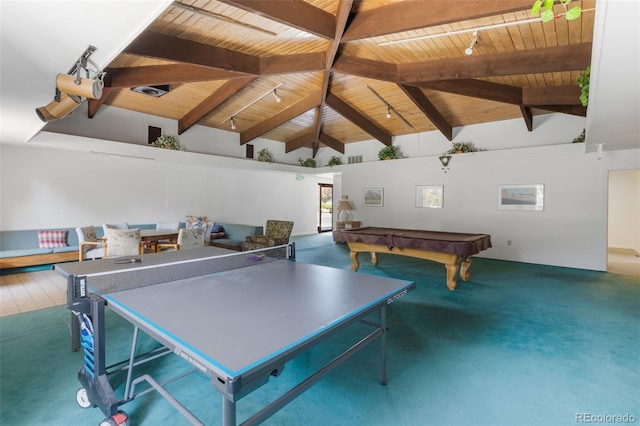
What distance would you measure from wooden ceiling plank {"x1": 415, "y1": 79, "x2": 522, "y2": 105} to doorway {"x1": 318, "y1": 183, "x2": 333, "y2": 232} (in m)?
7.80

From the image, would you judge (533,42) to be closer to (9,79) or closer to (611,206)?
(9,79)

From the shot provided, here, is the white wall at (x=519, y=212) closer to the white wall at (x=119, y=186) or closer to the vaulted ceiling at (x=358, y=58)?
the vaulted ceiling at (x=358, y=58)

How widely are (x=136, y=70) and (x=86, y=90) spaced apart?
357 centimetres

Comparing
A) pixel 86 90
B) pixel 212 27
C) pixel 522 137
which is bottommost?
pixel 86 90

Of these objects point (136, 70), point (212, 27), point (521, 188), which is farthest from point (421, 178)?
point (136, 70)

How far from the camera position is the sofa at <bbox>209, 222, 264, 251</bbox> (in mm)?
7521

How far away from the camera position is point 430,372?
2.51 metres

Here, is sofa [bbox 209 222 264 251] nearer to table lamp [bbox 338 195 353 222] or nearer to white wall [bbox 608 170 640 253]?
table lamp [bbox 338 195 353 222]

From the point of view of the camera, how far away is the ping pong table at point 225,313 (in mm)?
1171

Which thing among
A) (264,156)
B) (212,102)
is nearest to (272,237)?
(212,102)

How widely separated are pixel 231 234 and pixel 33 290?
13.2ft

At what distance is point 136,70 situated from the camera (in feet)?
16.5

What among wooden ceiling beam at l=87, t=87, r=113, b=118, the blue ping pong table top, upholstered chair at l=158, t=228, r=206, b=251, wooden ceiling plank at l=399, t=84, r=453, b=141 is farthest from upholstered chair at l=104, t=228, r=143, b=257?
wooden ceiling plank at l=399, t=84, r=453, b=141

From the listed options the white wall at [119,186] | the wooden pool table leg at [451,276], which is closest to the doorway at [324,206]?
the white wall at [119,186]
